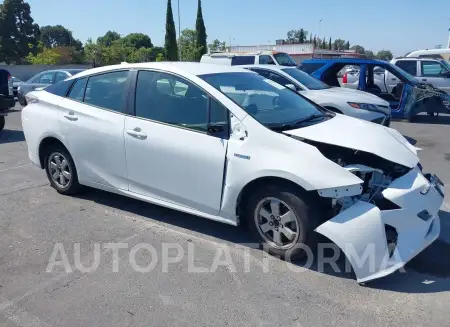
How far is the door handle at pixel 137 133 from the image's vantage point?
4184 mm

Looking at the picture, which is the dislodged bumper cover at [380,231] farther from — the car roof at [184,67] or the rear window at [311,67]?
the rear window at [311,67]

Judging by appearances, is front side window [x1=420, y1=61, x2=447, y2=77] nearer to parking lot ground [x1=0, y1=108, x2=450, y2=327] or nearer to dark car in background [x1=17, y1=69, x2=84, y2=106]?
parking lot ground [x1=0, y1=108, x2=450, y2=327]

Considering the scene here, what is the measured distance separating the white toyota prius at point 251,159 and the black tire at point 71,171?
0.18 ft

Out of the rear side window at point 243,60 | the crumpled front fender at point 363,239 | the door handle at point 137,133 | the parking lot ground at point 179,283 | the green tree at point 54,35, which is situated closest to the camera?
the parking lot ground at point 179,283

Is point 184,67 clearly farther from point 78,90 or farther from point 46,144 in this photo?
point 46,144

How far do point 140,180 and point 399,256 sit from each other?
259cm

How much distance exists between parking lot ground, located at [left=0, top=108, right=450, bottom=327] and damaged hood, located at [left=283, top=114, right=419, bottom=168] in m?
0.94

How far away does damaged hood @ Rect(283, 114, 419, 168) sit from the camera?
355cm

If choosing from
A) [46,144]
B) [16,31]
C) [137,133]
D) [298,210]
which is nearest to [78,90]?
[46,144]

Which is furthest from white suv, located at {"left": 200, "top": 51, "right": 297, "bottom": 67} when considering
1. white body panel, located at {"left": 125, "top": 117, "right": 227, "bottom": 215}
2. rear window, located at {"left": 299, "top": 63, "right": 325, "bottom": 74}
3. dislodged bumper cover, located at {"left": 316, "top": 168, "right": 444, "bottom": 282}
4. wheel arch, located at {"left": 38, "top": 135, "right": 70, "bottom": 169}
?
dislodged bumper cover, located at {"left": 316, "top": 168, "right": 444, "bottom": 282}

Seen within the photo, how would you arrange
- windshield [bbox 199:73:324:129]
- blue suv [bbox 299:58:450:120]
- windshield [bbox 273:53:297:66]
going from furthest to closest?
windshield [bbox 273:53:297:66], blue suv [bbox 299:58:450:120], windshield [bbox 199:73:324:129]

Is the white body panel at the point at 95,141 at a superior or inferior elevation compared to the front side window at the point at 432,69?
inferior

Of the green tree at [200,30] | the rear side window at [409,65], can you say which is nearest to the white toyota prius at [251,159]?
the rear side window at [409,65]

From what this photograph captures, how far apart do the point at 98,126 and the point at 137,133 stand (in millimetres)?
620
